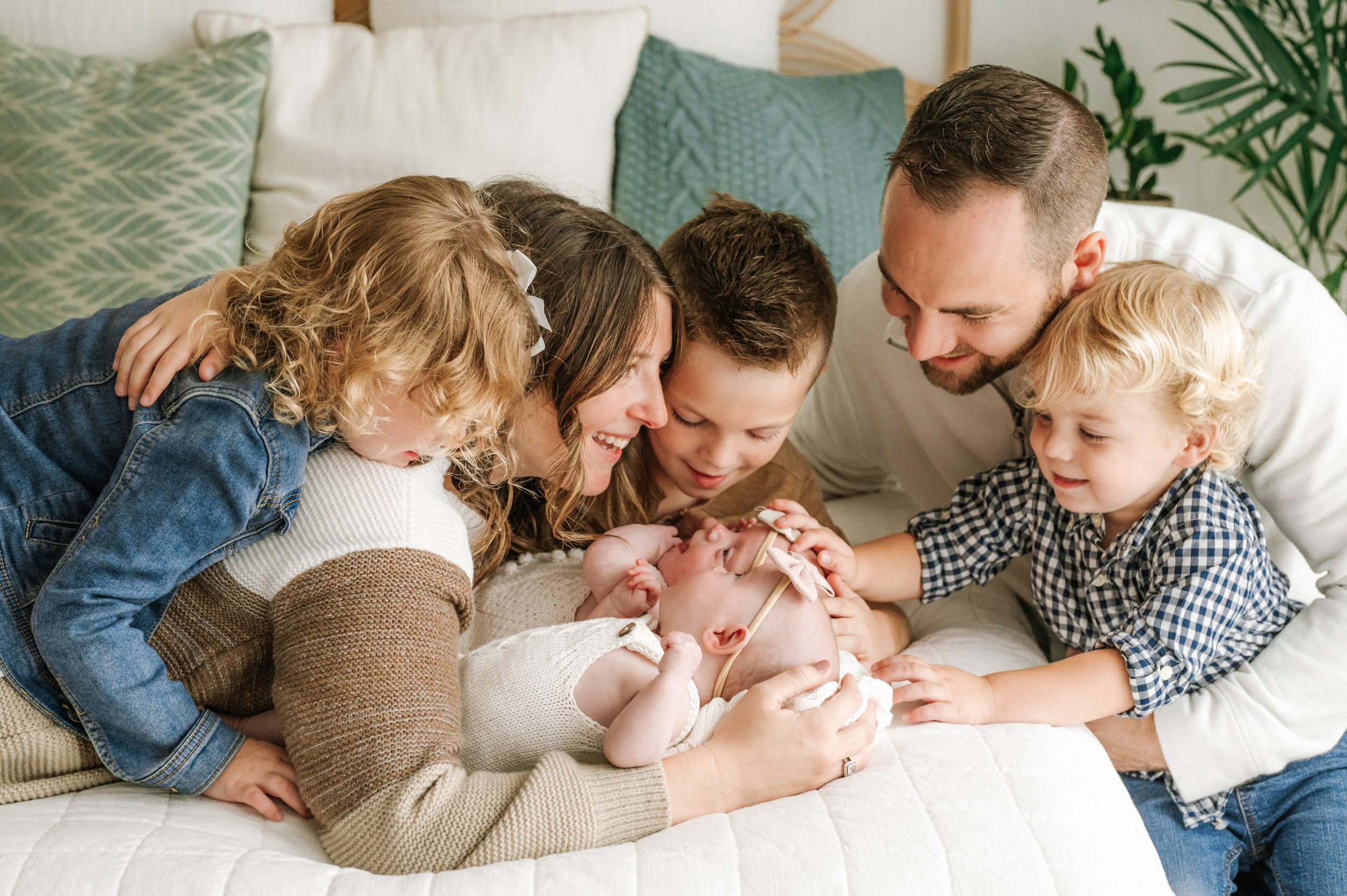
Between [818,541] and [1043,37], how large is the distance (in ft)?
6.59

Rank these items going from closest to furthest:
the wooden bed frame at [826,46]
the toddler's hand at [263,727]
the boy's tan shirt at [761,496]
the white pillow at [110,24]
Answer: the toddler's hand at [263,727] < the boy's tan shirt at [761,496] < the white pillow at [110,24] < the wooden bed frame at [826,46]

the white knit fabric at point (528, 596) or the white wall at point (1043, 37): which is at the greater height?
the white wall at point (1043, 37)

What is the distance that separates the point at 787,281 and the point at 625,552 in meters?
0.44

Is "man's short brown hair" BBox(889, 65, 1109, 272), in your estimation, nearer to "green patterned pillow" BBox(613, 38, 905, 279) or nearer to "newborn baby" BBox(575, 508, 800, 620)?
"newborn baby" BBox(575, 508, 800, 620)

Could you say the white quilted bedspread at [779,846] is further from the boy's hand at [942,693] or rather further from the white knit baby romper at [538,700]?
the white knit baby romper at [538,700]

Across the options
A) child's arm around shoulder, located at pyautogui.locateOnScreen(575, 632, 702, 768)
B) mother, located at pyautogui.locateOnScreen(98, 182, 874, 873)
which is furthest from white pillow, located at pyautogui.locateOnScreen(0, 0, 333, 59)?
child's arm around shoulder, located at pyautogui.locateOnScreen(575, 632, 702, 768)

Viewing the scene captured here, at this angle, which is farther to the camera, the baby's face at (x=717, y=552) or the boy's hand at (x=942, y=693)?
the baby's face at (x=717, y=552)

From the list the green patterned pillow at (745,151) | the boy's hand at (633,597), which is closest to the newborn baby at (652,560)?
the boy's hand at (633,597)

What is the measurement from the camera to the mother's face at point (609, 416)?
1292mm

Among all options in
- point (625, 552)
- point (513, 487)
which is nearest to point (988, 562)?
point (625, 552)

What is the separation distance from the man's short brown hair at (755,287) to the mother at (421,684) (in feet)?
0.49

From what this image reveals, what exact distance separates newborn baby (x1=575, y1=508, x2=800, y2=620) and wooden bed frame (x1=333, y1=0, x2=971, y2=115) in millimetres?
1722

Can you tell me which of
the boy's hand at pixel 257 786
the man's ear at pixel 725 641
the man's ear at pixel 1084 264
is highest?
the man's ear at pixel 1084 264

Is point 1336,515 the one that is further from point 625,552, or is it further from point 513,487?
point 513,487
